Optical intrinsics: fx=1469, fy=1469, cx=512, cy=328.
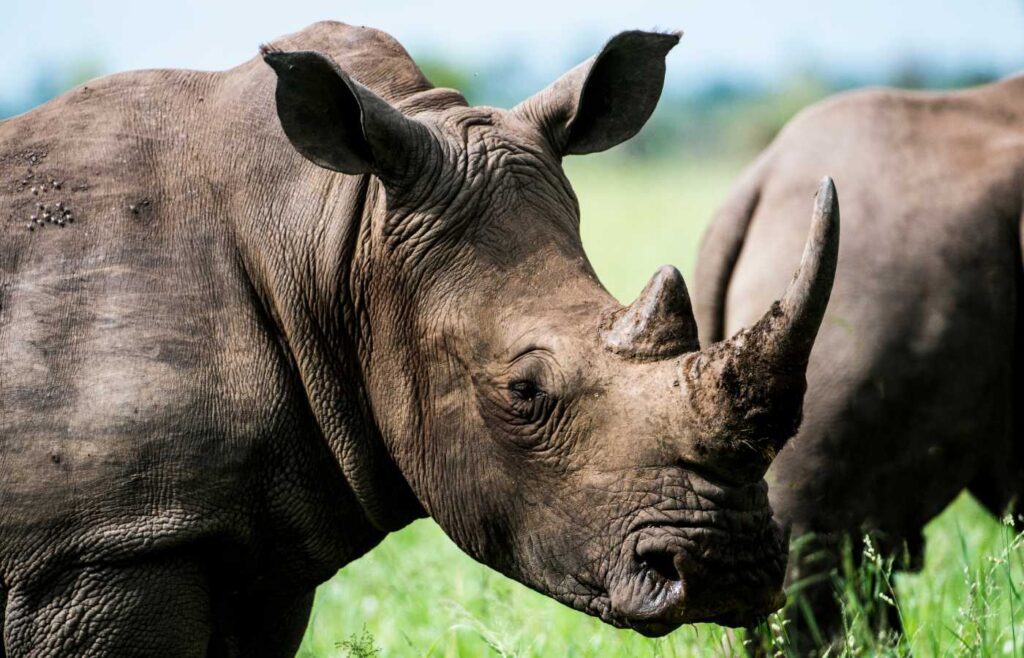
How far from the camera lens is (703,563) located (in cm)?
358

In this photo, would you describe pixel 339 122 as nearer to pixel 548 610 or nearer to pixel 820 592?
pixel 548 610

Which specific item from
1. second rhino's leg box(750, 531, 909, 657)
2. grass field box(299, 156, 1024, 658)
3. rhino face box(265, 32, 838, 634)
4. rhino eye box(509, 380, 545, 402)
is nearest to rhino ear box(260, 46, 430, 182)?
rhino face box(265, 32, 838, 634)

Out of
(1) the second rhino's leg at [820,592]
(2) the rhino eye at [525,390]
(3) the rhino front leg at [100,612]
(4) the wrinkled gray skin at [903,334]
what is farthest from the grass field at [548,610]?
(2) the rhino eye at [525,390]

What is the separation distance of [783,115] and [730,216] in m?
41.2

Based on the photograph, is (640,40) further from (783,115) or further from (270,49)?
(783,115)

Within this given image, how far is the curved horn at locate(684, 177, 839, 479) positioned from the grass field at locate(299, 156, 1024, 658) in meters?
1.01

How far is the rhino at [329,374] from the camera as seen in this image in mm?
3627

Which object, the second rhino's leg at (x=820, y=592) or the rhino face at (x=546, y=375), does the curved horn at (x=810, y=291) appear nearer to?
the rhino face at (x=546, y=375)

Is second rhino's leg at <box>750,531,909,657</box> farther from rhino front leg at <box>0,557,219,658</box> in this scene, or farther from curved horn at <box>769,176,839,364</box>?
rhino front leg at <box>0,557,219,658</box>

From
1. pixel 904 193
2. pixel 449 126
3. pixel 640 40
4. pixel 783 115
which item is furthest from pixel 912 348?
pixel 783 115

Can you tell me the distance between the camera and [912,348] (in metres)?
5.92

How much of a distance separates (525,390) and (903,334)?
261 cm

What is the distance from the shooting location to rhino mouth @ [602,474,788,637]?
11.7ft

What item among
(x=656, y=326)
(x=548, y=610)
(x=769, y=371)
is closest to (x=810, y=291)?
(x=769, y=371)
